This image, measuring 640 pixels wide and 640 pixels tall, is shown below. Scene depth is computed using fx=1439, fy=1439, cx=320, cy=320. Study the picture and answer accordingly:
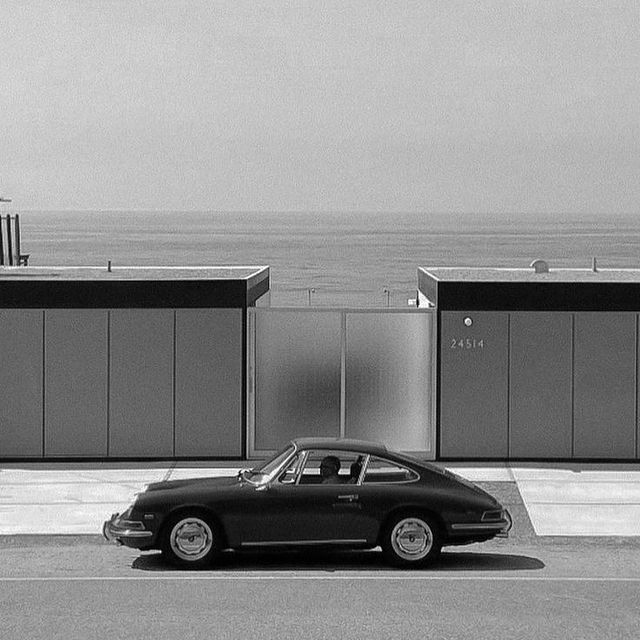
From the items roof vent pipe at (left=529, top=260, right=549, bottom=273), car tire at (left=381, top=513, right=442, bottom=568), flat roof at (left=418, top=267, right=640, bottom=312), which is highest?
roof vent pipe at (left=529, top=260, right=549, bottom=273)

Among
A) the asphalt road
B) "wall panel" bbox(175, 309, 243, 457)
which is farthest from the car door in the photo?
"wall panel" bbox(175, 309, 243, 457)

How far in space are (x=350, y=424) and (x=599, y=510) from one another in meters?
5.01

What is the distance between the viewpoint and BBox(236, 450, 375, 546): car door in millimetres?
13898

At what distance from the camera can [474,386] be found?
21.4m

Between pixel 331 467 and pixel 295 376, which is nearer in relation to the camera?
pixel 331 467

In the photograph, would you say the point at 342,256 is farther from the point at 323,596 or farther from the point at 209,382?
the point at 323,596

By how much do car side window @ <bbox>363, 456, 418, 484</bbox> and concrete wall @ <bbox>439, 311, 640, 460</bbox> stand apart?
24.2 ft

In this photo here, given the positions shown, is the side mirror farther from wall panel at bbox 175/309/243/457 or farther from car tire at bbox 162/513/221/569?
wall panel at bbox 175/309/243/457

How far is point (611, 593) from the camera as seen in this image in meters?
12.6

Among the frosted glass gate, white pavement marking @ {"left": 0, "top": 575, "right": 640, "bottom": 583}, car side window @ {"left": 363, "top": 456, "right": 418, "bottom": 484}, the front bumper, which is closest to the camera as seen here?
white pavement marking @ {"left": 0, "top": 575, "right": 640, "bottom": 583}

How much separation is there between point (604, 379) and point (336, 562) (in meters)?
8.07

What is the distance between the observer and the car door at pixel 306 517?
13898 millimetres

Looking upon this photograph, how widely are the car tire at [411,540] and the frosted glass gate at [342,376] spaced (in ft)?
25.0

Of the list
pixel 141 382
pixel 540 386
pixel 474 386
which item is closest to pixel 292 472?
pixel 141 382
